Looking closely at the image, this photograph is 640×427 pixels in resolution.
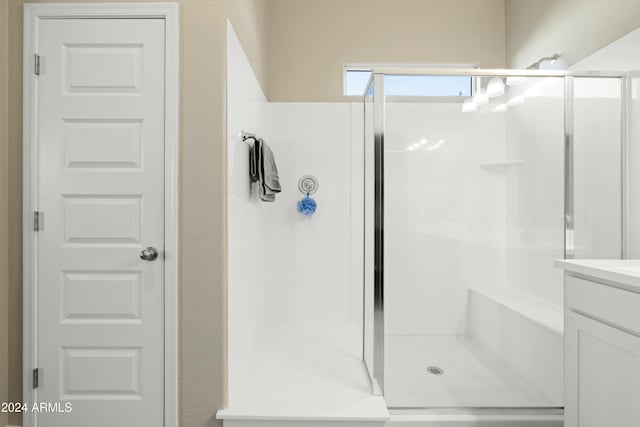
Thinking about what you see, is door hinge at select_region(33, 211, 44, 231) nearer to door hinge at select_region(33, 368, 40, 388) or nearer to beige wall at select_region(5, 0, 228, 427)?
beige wall at select_region(5, 0, 228, 427)

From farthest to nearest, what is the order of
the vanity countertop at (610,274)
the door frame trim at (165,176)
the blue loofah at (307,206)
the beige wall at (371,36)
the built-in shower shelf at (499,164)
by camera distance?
the beige wall at (371,36)
the blue loofah at (307,206)
the built-in shower shelf at (499,164)
the door frame trim at (165,176)
the vanity countertop at (610,274)

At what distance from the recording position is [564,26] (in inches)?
99.7

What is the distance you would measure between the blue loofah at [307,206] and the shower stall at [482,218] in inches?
46.6

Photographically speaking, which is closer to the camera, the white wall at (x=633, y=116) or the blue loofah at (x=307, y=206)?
the white wall at (x=633, y=116)

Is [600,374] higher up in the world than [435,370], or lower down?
higher up

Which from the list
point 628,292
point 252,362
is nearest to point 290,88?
point 252,362

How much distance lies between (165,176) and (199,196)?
184 millimetres

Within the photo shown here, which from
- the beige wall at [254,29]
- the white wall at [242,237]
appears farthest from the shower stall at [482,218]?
the beige wall at [254,29]

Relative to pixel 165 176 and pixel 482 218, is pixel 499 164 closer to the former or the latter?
pixel 482 218

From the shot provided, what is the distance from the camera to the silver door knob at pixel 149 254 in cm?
174

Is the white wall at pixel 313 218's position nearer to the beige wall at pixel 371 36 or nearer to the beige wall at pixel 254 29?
the beige wall at pixel 371 36

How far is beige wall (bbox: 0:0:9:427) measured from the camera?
174 centimetres

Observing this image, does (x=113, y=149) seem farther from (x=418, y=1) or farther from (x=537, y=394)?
(x=418, y=1)

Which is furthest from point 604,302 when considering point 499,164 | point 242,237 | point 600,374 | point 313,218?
point 313,218
